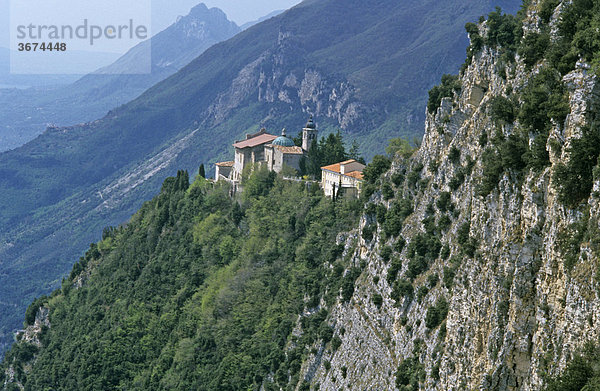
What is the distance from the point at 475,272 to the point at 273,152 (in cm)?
6402

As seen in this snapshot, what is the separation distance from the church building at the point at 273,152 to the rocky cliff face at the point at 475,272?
34221 mm

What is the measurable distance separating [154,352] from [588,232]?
7699 centimetres

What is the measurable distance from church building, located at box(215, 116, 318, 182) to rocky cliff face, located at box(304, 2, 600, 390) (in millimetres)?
34221

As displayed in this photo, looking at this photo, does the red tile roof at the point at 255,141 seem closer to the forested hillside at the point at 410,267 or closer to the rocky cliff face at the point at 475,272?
the forested hillside at the point at 410,267

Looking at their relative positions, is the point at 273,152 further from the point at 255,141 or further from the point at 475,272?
the point at 475,272

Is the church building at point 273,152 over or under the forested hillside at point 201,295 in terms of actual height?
over

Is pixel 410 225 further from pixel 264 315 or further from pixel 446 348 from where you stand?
pixel 264 315

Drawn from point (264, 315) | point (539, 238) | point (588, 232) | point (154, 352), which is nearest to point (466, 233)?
point (539, 238)

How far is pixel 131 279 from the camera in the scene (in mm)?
119750

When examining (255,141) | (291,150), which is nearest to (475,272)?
(291,150)

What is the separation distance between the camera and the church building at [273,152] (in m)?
105

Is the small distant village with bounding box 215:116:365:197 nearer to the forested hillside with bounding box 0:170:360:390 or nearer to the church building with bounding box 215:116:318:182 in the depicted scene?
the church building with bounding box 215:116:318:182

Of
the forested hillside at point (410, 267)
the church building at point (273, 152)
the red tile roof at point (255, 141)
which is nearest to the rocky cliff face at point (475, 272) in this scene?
the forested hillside at point (410, 267)

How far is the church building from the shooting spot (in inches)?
4126
